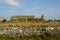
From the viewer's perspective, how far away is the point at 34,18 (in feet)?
79.2

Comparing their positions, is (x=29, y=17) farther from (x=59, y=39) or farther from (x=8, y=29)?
(x=59, y=39)

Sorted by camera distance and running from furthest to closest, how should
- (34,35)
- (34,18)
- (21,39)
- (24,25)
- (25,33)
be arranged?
(34,18), (24,25), (25,33), (34,35), (21,39)

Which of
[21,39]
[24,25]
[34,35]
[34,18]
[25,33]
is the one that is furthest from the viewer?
[34,18]

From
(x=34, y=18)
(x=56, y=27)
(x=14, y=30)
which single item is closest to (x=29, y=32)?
(x=14, y=30)

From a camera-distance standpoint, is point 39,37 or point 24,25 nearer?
point 39,37

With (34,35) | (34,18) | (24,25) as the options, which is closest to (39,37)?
(34,35)

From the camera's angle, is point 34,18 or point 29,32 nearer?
point 29,32

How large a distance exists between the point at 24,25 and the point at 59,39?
17.5ft

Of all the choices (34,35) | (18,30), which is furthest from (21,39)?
(18,30)

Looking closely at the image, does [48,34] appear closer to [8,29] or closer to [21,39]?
[21,39]

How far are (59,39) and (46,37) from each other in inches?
45.8

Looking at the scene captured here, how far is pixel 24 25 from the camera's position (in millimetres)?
18734

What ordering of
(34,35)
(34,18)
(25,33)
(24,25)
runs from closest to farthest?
(34,35)
(25,33)
(24,25)
(34,18)

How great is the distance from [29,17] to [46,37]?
393 inches
